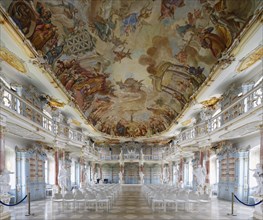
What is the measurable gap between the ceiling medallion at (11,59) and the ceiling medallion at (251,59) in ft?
33.5

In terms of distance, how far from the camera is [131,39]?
50.4ft

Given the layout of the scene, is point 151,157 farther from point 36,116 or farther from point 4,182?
point 4,182

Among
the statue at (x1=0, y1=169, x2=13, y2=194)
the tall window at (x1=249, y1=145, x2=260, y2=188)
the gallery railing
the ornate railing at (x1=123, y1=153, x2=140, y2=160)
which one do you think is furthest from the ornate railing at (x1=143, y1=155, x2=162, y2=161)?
the statue at (x1=0, y1=169, x2=13, y2=194)

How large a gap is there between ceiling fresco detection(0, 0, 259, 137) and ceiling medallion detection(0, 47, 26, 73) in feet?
3.78

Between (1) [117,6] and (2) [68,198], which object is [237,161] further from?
(1) [117,6]

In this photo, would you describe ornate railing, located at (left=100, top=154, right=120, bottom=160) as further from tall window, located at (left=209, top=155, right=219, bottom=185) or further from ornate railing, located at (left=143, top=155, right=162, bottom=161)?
tall window, located at (left=209, top=155, right=219, bottom=185)

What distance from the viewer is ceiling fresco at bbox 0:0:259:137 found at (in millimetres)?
11453

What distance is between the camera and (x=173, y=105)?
25.6 m

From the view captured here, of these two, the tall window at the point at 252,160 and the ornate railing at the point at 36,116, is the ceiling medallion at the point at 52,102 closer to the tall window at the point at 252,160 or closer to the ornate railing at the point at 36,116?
the ornate railing at the point at 36,116

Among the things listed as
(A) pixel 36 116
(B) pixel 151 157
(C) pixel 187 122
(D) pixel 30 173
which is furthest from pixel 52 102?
(B) pixel 151 157

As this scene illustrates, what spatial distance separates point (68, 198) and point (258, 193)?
865cm

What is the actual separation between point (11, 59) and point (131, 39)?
684 centimetres

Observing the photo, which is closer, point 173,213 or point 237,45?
point 237,45

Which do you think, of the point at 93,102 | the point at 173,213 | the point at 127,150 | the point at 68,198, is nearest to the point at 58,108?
the point at 93,102
